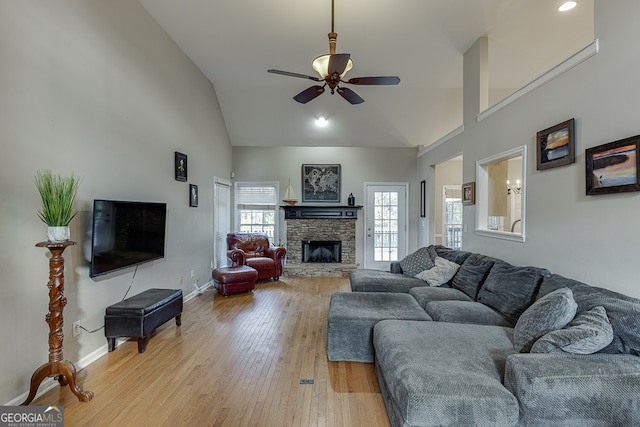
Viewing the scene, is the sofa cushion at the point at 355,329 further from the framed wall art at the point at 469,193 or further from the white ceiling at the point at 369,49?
the white ceiling at the point at 369,49

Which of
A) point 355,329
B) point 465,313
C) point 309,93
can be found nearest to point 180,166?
point 309,93

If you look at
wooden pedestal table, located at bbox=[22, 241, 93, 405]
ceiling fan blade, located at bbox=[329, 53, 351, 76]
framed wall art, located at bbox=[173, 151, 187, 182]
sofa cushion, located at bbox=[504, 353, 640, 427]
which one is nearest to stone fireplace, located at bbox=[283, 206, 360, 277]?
framed wall art, located at bbox=[173, 151, 187, 182]

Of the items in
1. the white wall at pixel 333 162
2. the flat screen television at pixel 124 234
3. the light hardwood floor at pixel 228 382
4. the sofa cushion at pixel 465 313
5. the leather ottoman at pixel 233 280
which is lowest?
the light hardwood floor at pixel 228 382

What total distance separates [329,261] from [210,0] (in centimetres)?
526

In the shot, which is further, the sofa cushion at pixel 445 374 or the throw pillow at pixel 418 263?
the throw pillow at pixel 418 263

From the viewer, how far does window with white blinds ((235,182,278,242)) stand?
6.94 metres

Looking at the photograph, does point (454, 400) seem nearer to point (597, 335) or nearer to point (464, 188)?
point (597, 335)

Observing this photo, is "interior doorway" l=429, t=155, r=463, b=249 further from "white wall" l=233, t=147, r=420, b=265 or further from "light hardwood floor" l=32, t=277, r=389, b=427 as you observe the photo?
"light hardwood floor" l=32, t=277, r=389, b=427

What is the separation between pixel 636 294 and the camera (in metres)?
2.02

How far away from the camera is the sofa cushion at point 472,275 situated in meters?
3.21

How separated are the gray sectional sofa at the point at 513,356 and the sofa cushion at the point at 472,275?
46 cm

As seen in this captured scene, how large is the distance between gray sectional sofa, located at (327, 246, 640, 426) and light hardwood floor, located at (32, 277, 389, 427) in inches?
10.5

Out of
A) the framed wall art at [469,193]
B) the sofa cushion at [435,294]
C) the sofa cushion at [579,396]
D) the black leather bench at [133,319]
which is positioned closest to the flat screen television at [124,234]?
the black leather bench at [133,319]

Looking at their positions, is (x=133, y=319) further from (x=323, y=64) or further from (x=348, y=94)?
(x=348, y=94)
